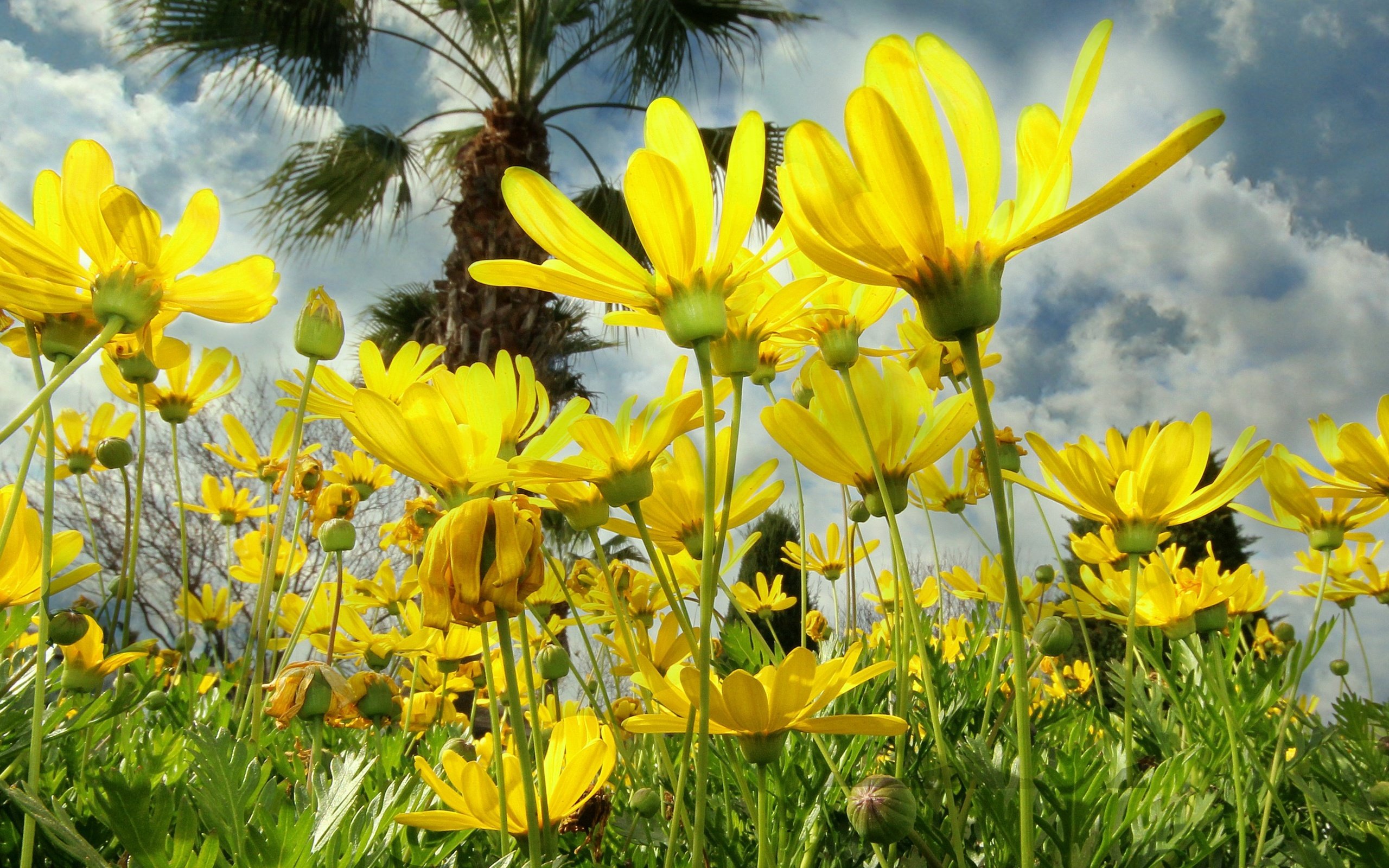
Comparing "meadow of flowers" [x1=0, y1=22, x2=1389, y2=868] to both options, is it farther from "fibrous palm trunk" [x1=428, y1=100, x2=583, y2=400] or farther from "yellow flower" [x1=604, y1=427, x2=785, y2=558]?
"fibrous palm trunk" [x1=428, y1=100, x2=583, y2=400]

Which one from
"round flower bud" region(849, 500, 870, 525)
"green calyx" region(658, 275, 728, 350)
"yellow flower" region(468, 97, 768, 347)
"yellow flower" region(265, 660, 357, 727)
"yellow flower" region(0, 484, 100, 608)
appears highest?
"yellow flower" region(468, 97, 768, 347)

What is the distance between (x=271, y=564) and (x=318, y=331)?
0.74ft

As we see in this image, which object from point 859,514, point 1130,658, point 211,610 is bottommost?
point 211,610

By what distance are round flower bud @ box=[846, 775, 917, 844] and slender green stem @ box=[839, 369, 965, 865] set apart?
0.11ft

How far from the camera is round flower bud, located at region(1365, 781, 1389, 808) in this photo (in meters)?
0.79

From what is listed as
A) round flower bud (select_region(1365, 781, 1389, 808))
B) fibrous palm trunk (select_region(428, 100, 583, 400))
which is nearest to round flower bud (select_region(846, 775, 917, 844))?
round flower bud (select_region(1365, 781, 1389, 808))

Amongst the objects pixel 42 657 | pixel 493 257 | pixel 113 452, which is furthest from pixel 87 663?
pixel 493 257

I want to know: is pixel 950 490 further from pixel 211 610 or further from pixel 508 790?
pixel 211 610

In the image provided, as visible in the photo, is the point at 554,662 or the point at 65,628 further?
the point at 554,662

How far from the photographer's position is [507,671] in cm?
41

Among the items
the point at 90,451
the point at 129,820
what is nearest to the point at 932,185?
the point at 129,820

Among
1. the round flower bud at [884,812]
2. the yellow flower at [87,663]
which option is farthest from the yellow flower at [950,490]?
the yellow flower at [87,663]

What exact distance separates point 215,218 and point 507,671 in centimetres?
43

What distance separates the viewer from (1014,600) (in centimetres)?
33
